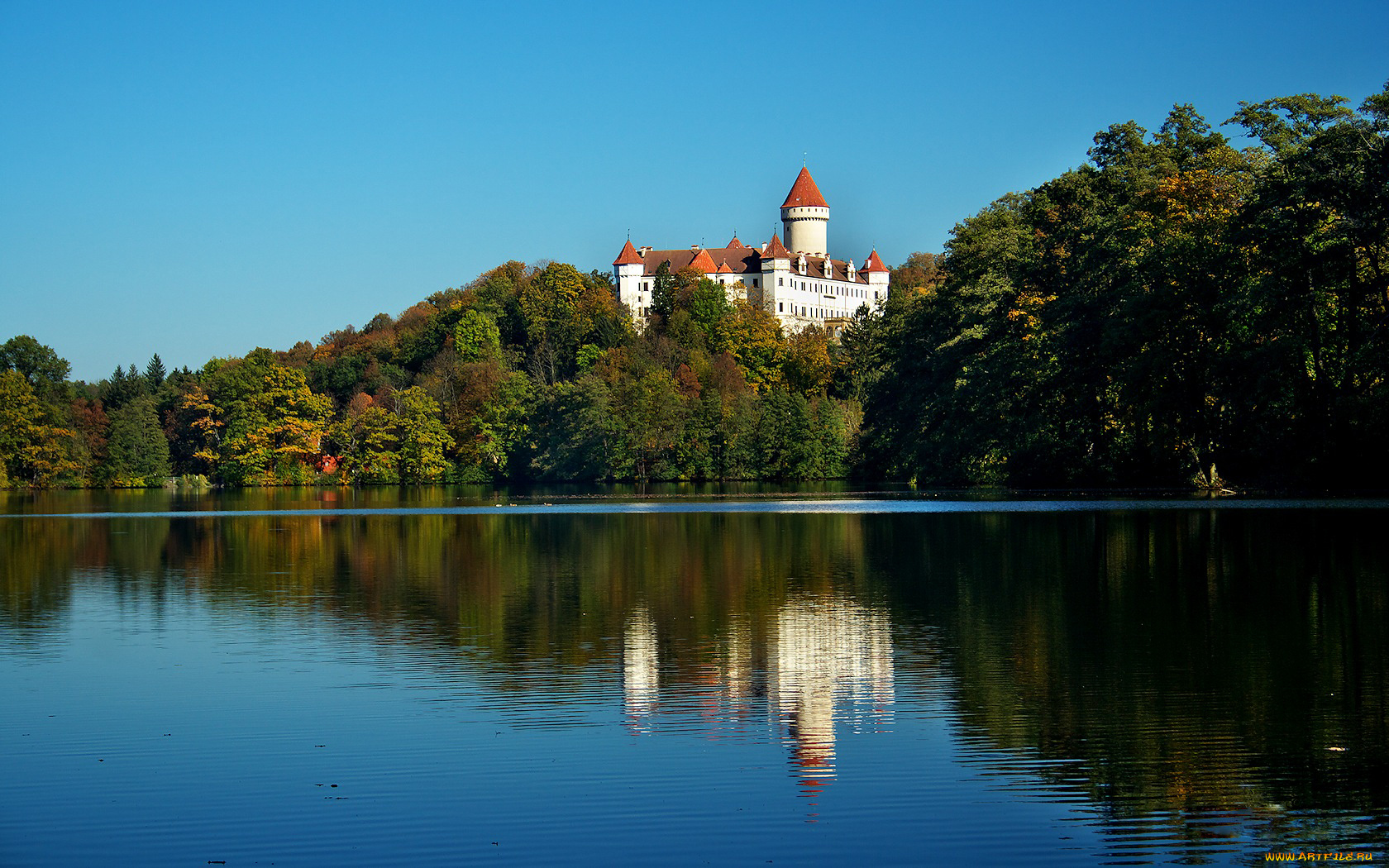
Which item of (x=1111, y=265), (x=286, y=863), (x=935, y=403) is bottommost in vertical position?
(x=286, y=863)

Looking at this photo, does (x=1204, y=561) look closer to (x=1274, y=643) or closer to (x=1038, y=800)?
(x=1274, y=643)

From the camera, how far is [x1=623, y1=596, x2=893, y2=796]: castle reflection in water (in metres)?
12.1

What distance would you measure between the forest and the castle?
2399 centimetres

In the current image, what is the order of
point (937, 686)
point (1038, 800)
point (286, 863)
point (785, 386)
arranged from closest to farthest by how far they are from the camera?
point (286, 863) < point (1038, 800) < point (937, 686) < point (785, 386)

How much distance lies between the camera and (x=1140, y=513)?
132ft

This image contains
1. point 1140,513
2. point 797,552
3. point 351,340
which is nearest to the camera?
point 797,552

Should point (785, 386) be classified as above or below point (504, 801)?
above

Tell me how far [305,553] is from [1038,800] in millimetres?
26023

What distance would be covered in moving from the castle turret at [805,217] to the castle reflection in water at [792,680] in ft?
526

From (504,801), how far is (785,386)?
98.6 m

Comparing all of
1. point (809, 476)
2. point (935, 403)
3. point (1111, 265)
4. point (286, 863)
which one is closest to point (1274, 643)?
point (286, 863)

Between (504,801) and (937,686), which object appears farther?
(937,686)

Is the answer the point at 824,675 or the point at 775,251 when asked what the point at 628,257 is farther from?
the point at 824,675

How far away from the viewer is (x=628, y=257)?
162 m
